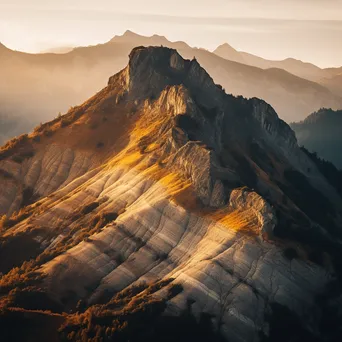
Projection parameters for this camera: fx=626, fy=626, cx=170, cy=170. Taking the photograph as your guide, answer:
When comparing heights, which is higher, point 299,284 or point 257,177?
point 257,177

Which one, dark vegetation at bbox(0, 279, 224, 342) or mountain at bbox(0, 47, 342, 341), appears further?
mountain at bbox(0, 47, 342, 341)

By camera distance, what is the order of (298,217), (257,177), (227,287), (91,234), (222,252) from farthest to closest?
(257,177), (298,217), (91,234), (222,252), (227,287)

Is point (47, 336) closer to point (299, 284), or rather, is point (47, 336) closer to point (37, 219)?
point (299, 284)

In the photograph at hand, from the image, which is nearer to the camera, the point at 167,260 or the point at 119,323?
the point at 119,323

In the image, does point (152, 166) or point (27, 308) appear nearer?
point (27, 308)

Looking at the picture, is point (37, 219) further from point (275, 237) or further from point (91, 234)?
point (275, 237)

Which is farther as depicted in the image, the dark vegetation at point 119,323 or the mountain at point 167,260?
the mountain at point 167,260

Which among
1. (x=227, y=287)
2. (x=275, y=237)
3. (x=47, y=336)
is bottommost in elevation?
(x=47, y=336)

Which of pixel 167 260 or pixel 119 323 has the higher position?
pixel 167 260

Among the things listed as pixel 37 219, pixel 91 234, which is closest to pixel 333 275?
pixel 91 234

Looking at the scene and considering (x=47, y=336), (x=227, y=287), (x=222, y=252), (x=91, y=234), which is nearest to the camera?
(x=47, y=336)

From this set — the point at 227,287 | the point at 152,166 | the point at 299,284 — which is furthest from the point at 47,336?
the point at 152,166
